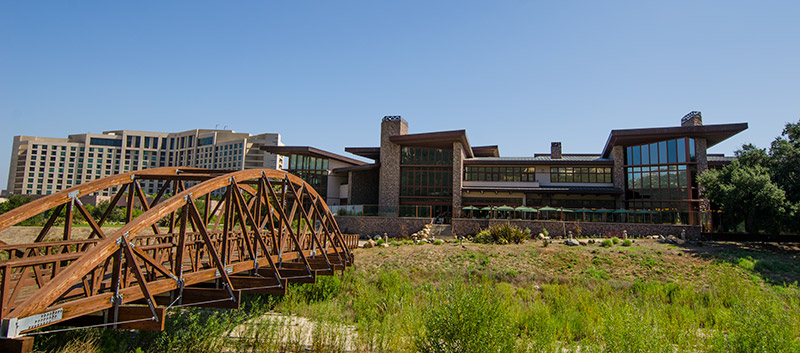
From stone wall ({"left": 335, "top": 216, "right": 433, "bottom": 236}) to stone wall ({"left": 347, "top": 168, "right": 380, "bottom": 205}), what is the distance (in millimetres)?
5609

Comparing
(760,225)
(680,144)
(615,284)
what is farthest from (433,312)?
(680,144)

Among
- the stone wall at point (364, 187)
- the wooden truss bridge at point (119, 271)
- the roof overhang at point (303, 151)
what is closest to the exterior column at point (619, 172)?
the stone wall at point (364, 187)

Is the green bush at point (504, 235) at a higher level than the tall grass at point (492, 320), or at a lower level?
higher

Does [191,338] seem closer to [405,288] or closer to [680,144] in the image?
[405,288]

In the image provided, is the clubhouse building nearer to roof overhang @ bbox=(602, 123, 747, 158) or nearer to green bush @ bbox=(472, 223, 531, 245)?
roof overhang @ bbox=(602, 123, 747, 158)

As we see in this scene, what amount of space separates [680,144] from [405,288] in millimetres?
26158

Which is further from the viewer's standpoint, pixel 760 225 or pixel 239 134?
pixel 239 134

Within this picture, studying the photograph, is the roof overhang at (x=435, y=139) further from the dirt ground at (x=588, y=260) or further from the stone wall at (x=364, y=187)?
the dirt ground at (x=588, y=260)

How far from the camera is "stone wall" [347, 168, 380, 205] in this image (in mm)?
40500

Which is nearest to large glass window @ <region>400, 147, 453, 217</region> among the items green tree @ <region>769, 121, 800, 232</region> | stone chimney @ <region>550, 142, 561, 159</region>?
stone chimney @ <region>550, 142, 561, 159</region>

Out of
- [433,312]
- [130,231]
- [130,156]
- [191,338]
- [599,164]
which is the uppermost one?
[130,156]

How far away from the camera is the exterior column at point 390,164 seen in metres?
37.7

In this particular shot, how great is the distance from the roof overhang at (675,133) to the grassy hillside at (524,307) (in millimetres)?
9404

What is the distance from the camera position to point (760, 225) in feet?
77.3
